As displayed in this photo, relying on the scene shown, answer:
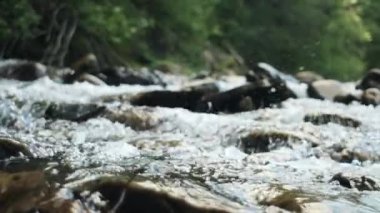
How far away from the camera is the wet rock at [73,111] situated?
7102mm

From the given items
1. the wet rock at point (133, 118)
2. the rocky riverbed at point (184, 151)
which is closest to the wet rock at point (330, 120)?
the rocky riverbed at point (184, 151)

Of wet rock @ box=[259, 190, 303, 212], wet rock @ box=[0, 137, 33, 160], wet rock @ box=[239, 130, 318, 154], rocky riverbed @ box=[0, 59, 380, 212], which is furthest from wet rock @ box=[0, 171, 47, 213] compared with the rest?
wet rock @ box=[239, 130, 318, 154]

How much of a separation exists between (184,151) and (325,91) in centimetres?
639

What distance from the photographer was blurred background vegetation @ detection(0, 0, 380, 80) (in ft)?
39.9

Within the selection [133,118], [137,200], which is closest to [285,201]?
[137,200]

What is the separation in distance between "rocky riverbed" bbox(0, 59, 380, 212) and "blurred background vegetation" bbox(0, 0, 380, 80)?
8.07 ft

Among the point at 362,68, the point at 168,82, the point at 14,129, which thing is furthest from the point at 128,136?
the point at 362,68

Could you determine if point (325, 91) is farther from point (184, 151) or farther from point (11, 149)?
point (11, 149)

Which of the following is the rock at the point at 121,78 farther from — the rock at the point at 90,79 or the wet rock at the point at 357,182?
the wet rock at the point at 357,182

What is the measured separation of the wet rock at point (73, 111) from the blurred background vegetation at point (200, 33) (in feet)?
13.7

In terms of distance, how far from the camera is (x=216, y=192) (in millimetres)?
3920

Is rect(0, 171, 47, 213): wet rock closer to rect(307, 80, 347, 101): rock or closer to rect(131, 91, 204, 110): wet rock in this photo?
rect(131, 91, 204, 110): wet rock

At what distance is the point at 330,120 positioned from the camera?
7.45 m

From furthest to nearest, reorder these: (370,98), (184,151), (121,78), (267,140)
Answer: (121,78) → (370,98) → (267,140) → (184,151)
